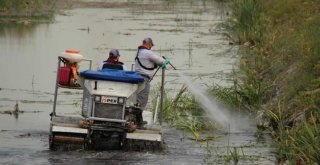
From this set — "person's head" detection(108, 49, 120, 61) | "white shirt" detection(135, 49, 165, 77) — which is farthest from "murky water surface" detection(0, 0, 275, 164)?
"person's head" detection(108, 49, 120, 61)

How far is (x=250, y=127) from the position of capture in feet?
52.3

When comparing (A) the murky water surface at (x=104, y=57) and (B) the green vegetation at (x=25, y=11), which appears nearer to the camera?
(A) the murky water surface at (x=104, y=57)

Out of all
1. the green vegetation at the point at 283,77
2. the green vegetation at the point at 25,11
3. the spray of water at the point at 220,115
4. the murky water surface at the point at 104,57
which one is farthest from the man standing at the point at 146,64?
the green vegetation at the point at 25,11

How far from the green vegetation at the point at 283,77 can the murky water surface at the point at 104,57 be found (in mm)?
548

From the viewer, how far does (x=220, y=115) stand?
1675 centimetres

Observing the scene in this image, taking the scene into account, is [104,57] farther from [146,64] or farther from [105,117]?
[105,117]

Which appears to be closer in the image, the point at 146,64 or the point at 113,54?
the point at 113,54

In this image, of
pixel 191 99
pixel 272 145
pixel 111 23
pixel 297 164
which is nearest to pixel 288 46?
pixel 191 99

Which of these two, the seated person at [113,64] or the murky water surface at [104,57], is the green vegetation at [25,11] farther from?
the seated person at [113,64]

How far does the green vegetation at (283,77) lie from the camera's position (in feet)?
40.4

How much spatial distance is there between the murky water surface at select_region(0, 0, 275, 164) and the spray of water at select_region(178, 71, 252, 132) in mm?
484

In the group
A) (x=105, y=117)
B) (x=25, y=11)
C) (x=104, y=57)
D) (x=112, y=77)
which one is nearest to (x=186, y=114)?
(x=105, y=117)

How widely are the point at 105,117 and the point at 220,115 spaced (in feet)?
14.8

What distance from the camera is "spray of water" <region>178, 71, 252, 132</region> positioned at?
16.1m
